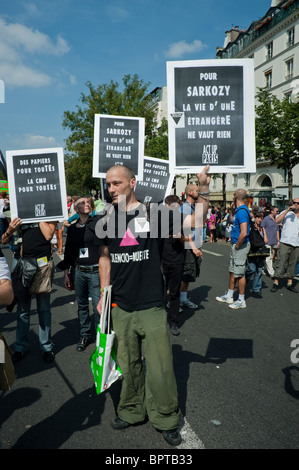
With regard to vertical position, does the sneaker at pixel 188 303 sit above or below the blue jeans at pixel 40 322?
below

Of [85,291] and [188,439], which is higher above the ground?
[85,291]

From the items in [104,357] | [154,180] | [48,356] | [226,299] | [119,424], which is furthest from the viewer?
[226,299]

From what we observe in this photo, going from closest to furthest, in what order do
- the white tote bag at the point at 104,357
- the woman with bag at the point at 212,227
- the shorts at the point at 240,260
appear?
1. the white tote bag at the point at 104,357
2. the shorts at the point at 240,260
3. the woman with bag at the point at 212,227

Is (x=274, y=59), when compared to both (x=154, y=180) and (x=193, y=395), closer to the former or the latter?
(x=154, y=180)

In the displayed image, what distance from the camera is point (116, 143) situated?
4758 millimetres

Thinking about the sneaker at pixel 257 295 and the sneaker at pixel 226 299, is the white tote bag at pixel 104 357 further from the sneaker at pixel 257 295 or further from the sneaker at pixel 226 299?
the sneaker at pixel 257 295

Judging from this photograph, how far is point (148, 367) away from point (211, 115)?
2.10 meters

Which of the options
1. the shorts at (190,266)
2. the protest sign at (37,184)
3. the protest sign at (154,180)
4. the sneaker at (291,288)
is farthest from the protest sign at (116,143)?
the sneaker at (291,288)

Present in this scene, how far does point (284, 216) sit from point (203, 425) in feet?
20.1

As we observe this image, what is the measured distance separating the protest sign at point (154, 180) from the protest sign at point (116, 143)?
1066 millimetres

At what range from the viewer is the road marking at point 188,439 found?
8.18ft

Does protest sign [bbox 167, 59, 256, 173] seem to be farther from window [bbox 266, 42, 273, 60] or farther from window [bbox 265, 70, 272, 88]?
window [bbox 266, 42, 273, 60]

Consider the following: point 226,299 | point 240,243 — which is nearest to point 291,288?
point 226,299
